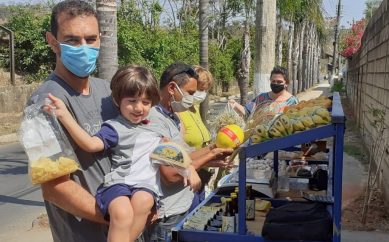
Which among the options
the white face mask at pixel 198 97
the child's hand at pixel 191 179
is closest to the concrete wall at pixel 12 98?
the white face mask at pixel 198 97

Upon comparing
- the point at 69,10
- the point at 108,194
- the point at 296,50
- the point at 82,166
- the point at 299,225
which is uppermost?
the point at 296,50

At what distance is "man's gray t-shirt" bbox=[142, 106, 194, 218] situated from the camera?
276 cm

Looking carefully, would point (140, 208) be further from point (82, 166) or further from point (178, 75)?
point (178, 75)

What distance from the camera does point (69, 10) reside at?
87.2 inches

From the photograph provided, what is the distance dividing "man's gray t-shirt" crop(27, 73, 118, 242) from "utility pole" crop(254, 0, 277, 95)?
17.5 ft

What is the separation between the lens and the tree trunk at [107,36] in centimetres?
433

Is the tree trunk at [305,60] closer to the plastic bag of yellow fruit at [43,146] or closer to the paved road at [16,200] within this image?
the paved road at [16,200]

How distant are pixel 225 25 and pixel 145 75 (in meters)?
37.0

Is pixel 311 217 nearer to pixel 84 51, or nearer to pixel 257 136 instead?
pixel 257 136

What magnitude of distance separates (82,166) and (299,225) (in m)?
1.20

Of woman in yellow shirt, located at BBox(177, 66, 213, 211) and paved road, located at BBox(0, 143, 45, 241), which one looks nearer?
woman in yellow shirt, located at BBox(177, 66, 213, 211)

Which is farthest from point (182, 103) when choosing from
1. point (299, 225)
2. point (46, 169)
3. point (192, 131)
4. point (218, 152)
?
point (46, 169)

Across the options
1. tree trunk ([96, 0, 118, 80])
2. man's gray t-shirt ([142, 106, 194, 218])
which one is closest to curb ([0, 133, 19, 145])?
tree trunk ([96, 0, 118, 80])

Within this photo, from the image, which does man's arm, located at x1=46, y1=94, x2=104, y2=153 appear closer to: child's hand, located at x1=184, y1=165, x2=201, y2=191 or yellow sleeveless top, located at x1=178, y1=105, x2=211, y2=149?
child's hand, located at x1=184, y1=165, x2=201, y2=191
